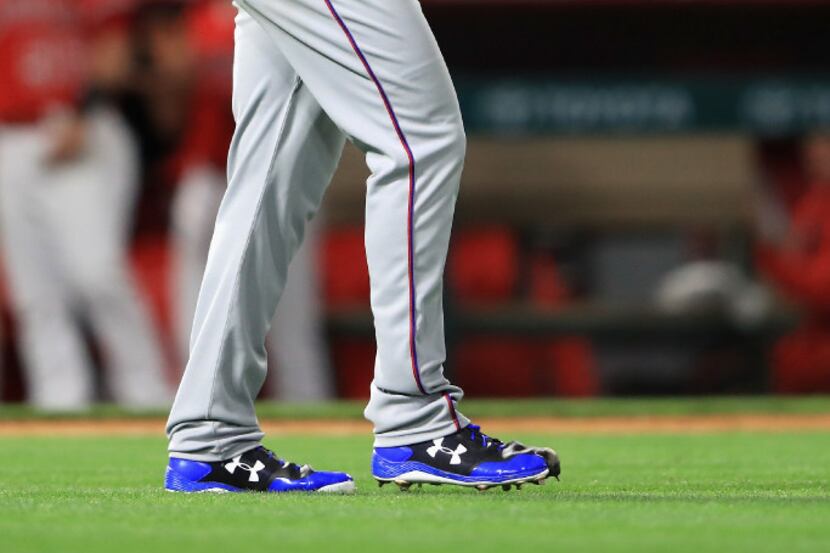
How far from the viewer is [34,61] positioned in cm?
733

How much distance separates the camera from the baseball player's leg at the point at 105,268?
7320 millimetres

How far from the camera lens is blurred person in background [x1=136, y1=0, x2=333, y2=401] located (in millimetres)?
7594

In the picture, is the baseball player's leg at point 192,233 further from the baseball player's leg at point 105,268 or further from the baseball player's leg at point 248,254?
the baseball player's leg at point 248,254

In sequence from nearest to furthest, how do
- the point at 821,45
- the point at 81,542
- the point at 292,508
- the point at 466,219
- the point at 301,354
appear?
the point at 81,542 → the point at 292,508 → the point at 301,354 → the point at 466,219 → the point at 821,45

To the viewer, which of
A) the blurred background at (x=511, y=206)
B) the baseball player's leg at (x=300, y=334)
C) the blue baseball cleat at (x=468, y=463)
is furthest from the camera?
the baseball player's leg at (x=300, y=334)

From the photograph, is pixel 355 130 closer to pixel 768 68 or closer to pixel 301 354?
pixel 301 354

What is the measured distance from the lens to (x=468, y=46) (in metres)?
9.06

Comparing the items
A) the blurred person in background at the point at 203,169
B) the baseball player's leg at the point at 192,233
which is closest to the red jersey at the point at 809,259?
the blurred person in background at the point at 203,169

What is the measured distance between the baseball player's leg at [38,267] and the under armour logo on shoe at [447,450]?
4774 mm

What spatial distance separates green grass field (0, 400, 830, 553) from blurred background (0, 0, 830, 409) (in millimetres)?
3835

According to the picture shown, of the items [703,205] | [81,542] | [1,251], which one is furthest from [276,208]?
[703,205]

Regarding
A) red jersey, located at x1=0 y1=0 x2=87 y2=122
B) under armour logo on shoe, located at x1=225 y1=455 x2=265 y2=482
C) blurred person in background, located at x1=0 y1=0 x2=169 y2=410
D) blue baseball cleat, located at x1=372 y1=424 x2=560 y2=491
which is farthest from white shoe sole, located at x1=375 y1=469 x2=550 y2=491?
red jersey, located at x1=0 y1=0 x2=87 y2=122

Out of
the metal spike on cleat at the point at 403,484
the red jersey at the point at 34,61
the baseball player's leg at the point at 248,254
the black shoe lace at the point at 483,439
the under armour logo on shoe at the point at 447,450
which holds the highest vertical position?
the red jersey at the point at 34,61

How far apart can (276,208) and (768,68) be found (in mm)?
6654
